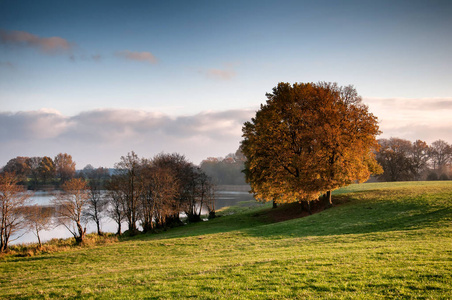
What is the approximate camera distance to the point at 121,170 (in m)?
44.3

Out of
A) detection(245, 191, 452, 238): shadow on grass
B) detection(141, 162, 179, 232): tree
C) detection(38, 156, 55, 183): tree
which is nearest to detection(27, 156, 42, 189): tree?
detection(38, 156, 55, 183): tree

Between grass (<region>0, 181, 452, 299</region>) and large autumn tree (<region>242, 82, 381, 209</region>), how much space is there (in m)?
Result: 8.72

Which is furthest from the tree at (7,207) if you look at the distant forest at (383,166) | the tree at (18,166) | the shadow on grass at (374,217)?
the tree at (18,166)

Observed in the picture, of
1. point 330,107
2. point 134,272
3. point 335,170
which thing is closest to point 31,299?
point 134,272

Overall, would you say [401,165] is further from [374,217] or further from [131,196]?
[131,196]

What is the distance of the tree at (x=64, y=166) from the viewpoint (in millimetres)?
136750

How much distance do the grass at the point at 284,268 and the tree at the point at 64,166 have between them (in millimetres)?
128715

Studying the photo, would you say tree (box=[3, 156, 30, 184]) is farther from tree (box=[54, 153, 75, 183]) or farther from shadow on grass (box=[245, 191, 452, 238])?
shadow on grass (box=[245, 191, 452, 238])

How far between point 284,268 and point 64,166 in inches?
6348

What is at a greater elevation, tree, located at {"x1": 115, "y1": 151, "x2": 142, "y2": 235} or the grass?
tree, located at {"x1": 115, "y1": 151, "x2": 142, "y2": 235}

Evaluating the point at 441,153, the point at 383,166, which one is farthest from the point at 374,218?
the point at 441,153

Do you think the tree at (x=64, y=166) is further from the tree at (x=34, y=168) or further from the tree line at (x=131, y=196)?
the tree line at (x=131, y=196)

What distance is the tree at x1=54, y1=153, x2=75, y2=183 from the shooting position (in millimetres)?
136750

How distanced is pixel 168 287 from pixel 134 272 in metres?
4.77
